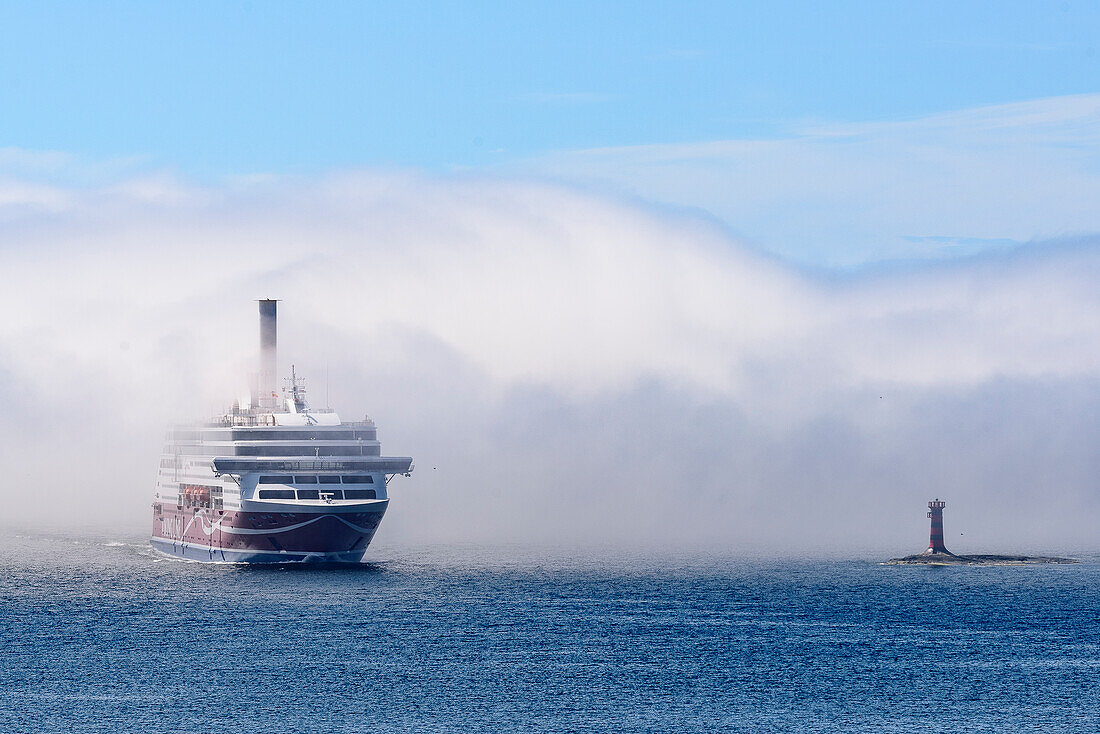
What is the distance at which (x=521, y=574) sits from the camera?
165m

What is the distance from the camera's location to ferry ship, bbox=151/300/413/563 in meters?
135

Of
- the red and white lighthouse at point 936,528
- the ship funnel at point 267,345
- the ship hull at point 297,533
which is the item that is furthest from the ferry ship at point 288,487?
the red and white lighthouse at point 936,528

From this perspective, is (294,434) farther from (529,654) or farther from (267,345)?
(529,654)

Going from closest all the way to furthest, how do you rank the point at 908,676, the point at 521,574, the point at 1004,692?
the point at 1004,692 < the point at 908,676 < the point at 521,574

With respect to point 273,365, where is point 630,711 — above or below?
below

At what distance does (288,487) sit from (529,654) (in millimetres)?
49231

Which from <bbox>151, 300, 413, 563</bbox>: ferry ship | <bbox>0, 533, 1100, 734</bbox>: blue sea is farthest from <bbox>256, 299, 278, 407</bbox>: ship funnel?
<bbox>0, 533, 1100, 734</bbox>: blue sea

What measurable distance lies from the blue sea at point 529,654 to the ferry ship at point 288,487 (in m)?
3.12

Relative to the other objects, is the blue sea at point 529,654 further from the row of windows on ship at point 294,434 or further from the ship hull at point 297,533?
the row of windows on ship at point 294,434

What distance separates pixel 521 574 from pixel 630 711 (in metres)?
89.9

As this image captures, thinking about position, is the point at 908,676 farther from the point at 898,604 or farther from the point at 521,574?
the point at 521,574

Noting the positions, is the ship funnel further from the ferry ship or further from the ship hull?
the ship hull

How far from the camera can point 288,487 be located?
136 m

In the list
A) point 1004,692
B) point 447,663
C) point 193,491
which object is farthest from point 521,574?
point 1004,692
